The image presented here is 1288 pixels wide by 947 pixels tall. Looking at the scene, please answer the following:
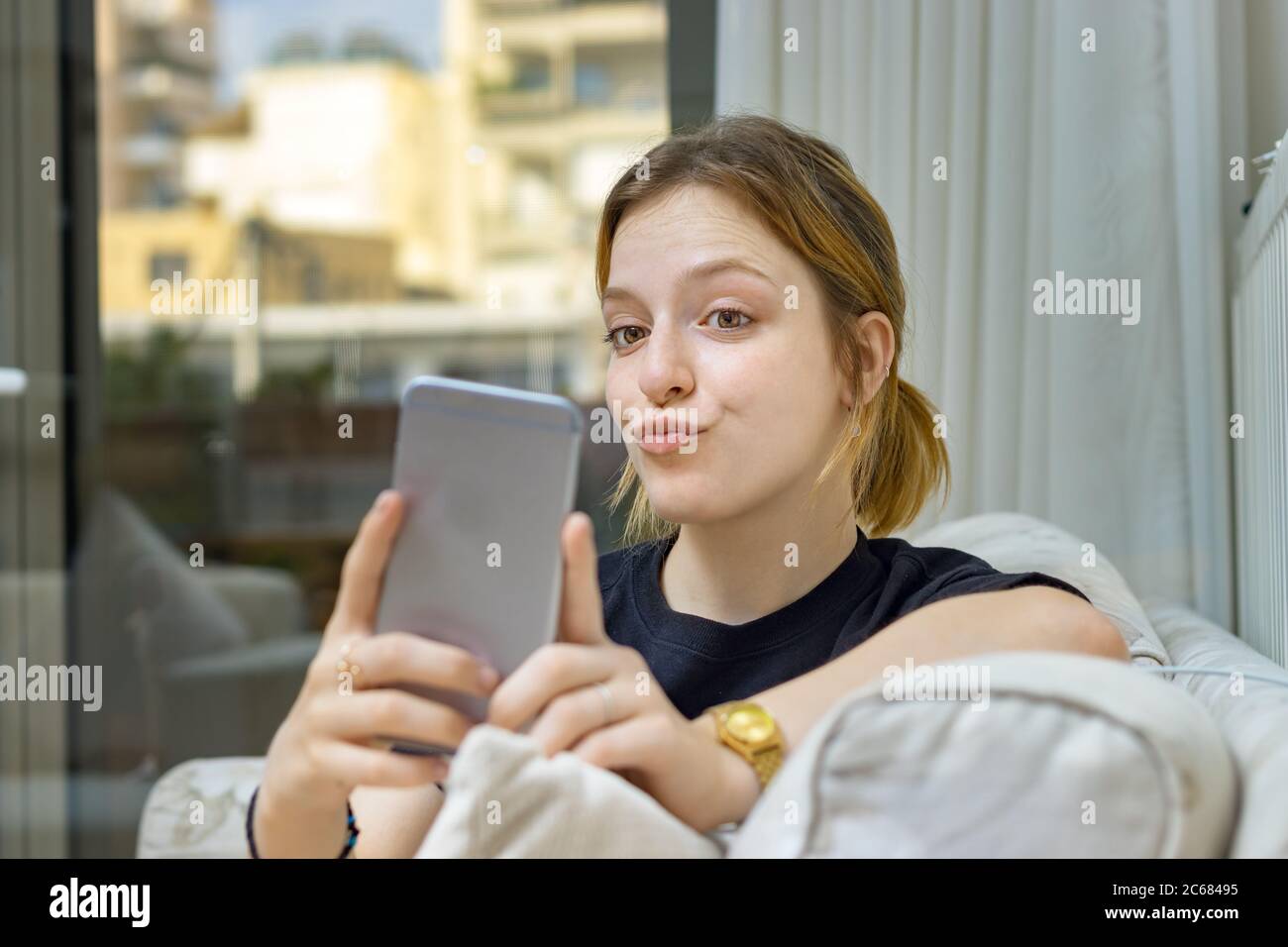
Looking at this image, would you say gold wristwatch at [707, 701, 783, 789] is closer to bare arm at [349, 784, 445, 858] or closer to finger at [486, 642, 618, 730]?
finger at [486, 642, 618, 730]

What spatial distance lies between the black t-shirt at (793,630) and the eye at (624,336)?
0.22 m

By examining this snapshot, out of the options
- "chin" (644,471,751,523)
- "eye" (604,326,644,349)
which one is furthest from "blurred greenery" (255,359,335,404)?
"chin" (644,471,751,523)

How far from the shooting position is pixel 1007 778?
1.83 feet

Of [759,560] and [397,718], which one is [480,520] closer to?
[397,718]

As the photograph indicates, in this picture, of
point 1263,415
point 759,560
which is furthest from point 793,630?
point 1263,415

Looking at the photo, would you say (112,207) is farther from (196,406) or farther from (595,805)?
(595,805)

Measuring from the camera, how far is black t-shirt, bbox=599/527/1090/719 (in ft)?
3.06

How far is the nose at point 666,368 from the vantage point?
89 cm

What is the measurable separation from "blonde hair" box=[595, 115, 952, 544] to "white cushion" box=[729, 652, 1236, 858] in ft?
1.43

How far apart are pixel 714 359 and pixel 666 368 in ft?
0.14

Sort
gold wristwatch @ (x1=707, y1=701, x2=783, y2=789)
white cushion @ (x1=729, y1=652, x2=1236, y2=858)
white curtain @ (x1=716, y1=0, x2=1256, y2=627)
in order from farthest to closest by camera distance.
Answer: white curtain @ (x1=716, y1=0, x2=1256, y2=627), gold wristwatch @ (x1=707, y1=701, x2=783, y2=789), white cushion @ (x1=729, y1=652, x2=1236, y2=858)

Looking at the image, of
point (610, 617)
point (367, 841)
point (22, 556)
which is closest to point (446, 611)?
point (367, 841)

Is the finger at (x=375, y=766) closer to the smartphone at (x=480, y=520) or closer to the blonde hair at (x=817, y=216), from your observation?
the smartphone at (x=480, y=520)

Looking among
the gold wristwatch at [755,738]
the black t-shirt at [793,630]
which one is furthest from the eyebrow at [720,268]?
the gold wristwatch at [755,738]
